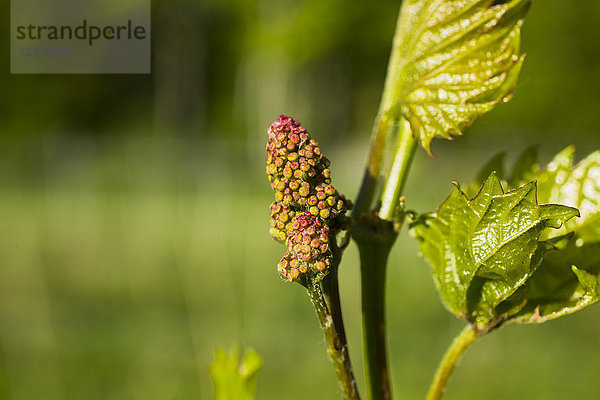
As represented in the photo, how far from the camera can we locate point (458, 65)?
52cm

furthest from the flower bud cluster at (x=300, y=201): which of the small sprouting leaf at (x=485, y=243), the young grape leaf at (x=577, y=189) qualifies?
the young grape leaf at (x=577, y=189)

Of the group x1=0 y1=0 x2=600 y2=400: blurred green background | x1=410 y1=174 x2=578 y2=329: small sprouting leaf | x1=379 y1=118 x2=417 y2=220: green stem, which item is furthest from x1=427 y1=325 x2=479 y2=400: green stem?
x1=0 y1=0 x2=600 y2=400: blurred green background

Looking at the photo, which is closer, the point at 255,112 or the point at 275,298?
the point at 275,298

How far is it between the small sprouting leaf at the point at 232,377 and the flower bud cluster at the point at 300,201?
0.60ft

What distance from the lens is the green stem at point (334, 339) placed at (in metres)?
0.40

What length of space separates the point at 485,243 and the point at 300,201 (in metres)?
0.15

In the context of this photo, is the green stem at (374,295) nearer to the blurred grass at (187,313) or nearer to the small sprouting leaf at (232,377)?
the small sprouting leaf at (232,377)

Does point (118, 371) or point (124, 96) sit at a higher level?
point (124, 96)

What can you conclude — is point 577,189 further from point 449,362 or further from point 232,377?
point 232,377

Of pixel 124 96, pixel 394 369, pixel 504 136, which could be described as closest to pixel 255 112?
pixel 124 96

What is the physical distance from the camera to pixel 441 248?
1.61ft

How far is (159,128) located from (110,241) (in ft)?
29.2

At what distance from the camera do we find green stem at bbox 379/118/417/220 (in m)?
0.48

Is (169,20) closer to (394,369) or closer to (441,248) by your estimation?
(394,369)
